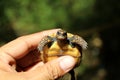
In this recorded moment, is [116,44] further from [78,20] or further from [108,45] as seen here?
[78,20]

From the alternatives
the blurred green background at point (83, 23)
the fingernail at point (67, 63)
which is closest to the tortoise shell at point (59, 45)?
the fingernail at point (67, 63)

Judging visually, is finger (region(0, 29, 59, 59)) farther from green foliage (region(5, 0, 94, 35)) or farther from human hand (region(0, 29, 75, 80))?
green foliage (region(5, 0, 94, 35))

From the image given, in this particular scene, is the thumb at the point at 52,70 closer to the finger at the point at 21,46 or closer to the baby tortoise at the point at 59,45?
the baby tortoise at the point at 59,45

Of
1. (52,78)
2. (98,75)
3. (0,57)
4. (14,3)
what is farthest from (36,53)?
(98,75)

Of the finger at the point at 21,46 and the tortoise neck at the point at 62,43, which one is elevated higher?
the tortoise neck at the point at 62,43

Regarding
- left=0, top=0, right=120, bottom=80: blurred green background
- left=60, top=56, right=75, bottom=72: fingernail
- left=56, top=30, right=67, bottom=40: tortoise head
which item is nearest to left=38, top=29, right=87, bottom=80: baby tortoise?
left=56, top=30, right=67, bottom=40: tortoise head

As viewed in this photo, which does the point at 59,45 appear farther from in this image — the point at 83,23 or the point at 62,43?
the point at 83,23
